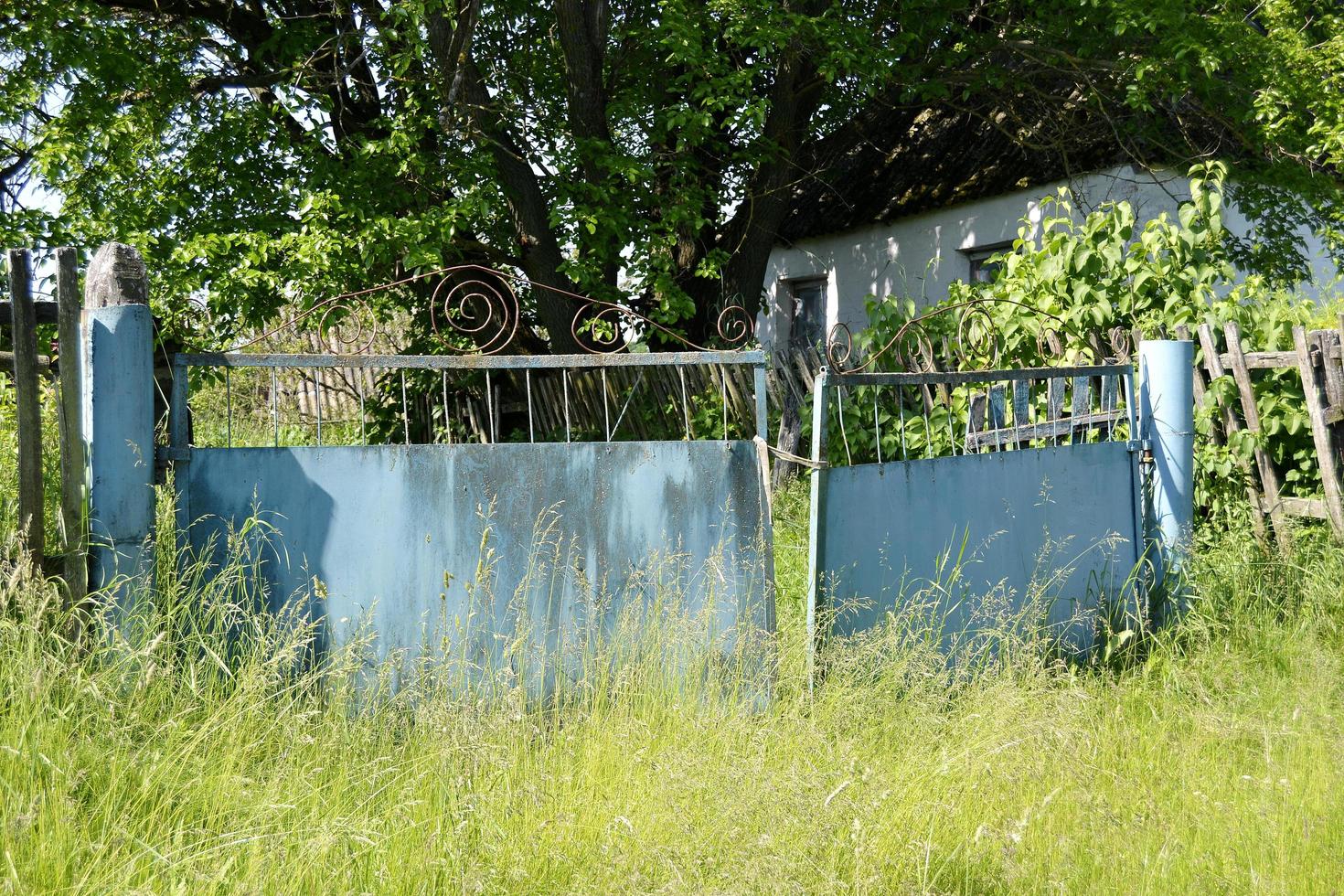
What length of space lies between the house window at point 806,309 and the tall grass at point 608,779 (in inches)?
440

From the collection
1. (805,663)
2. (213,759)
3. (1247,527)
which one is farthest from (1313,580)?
(213,759)

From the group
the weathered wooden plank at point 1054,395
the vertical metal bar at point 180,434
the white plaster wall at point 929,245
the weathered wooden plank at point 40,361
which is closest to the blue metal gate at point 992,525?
the weathered wooden plank at point 1054,395

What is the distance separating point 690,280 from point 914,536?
22.2 ft

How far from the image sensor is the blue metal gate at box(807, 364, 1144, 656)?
3.74m

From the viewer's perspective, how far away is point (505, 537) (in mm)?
3578

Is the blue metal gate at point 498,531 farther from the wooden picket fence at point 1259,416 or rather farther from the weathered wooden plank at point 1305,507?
the weathered wooden plank at point 1305,507

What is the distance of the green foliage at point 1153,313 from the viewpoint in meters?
5.53

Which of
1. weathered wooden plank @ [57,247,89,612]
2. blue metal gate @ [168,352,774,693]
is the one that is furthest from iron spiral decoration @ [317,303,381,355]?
weathered wooden plank @ [57,247,89,612]

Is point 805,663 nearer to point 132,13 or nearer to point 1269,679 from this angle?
point 1269,679

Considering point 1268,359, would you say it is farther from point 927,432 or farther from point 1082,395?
point 927,432

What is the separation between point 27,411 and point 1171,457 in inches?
177

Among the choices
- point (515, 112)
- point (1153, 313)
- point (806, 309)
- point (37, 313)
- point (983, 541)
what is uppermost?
point (515, 112)

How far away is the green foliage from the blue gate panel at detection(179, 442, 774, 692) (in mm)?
2284

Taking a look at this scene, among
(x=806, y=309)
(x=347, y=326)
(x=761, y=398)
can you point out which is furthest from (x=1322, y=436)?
(x=806, y=309)
